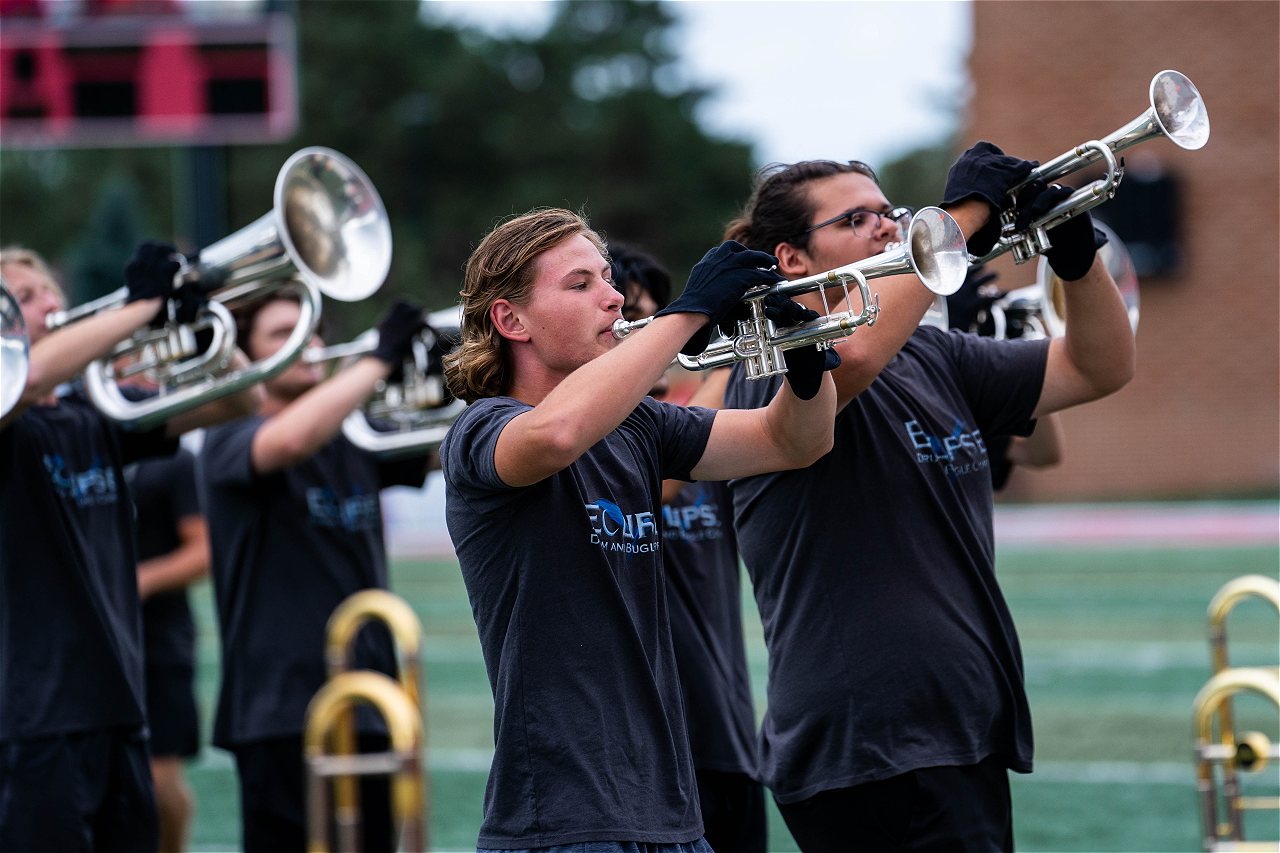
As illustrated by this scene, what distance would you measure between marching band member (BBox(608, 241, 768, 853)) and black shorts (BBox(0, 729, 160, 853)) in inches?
59.4

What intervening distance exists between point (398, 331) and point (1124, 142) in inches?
103

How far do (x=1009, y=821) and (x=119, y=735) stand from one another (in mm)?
2282

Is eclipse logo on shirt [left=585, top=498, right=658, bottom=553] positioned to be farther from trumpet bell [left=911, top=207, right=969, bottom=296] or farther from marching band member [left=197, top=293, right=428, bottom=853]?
marching band member [left=197, top=293, right=428, bottom=853]

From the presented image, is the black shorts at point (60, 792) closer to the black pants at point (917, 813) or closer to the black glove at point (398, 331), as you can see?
the black glove at point (398, 331)

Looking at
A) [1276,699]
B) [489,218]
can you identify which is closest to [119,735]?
[1276,699]

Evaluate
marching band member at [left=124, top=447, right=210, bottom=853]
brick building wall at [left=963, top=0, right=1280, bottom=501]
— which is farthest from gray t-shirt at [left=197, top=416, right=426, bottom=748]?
brick building wall at [left=963, top=0, right=1280, bottom=501]

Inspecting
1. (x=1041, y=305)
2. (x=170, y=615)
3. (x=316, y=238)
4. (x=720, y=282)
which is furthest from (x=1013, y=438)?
(x=170, y=615)

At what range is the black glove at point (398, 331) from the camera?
5184 mm

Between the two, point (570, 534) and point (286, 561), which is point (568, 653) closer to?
point (570, 534)

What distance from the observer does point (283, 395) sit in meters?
5.55

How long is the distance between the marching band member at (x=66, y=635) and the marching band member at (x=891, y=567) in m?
1.76

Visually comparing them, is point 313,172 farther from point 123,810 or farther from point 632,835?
point 632,835

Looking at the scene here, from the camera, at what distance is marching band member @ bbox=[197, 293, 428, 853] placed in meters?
4.91

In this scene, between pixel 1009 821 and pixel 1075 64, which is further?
pixel 1075 64
